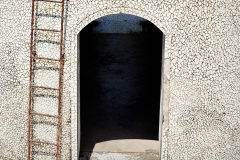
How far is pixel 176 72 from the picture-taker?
6.30 meters

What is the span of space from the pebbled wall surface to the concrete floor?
1121 mm

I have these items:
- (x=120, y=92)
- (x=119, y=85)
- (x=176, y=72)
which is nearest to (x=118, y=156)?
(x=176, y=72)

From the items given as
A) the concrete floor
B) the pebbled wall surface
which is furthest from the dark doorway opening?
the pebbled wall surface

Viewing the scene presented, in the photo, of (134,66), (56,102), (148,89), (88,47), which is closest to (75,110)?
(56,102)

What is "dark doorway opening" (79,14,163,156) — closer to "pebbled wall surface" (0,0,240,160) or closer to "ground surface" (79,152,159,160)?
"ground surface" (79,152,159,160)

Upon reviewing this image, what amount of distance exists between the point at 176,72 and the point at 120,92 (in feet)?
15.0

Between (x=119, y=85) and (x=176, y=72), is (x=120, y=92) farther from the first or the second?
(x=176, y=72)

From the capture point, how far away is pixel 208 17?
6098 millimetres

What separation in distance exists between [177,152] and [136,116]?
264cm

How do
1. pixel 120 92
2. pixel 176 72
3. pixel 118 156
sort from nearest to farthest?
pixel 176 72
pixel 118 156
pixel 120 92

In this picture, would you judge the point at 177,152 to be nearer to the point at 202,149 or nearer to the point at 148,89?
the point at 202,149

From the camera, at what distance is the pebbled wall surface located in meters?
6.10

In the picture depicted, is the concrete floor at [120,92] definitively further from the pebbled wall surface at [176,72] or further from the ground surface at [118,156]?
the pebbled wall surface at [176,72]

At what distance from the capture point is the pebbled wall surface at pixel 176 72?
6098 millimetres
